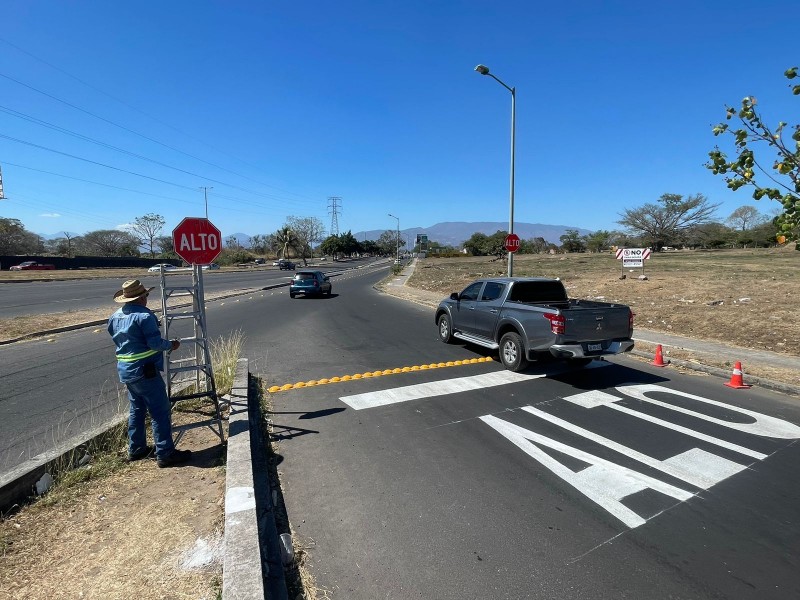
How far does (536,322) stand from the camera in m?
7.47

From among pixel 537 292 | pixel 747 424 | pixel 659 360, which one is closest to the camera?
pixel 747 424

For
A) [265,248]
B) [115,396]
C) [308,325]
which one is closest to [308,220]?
[265,248]

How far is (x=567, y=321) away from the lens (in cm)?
705

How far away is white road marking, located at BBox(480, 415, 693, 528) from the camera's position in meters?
3.71

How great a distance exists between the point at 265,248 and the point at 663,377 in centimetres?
12664

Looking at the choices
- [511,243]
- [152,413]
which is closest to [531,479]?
[152,413]

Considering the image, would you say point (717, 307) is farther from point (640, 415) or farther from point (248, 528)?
point (248, 528)

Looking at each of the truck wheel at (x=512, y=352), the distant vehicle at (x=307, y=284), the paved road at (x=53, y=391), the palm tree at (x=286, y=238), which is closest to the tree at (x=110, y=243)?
the palm tree at (x=286, y=238)

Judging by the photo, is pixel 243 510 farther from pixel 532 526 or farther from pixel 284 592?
pixel 532 526

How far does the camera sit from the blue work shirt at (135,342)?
4.18 meters

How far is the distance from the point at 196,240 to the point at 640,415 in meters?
6.19

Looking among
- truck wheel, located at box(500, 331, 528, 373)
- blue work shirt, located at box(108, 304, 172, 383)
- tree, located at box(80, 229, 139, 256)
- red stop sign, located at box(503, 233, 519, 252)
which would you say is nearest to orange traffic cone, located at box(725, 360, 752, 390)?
truck wheel, located at box(500, 331, 528, 373)

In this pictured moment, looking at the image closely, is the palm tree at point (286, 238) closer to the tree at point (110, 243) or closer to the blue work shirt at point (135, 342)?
the tree at point (110, 243)

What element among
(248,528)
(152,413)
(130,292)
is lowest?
(248,528)
